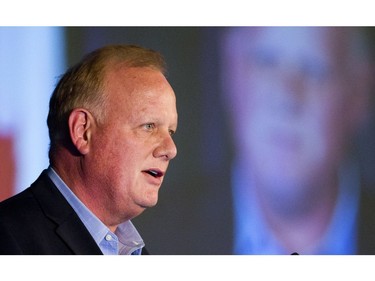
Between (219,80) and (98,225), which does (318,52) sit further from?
(98,225)

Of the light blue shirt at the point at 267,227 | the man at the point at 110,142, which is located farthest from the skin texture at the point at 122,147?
the light blue shirt at the point at 267,227

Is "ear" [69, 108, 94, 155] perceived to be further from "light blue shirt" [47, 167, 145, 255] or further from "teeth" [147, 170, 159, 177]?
"teeth" [147, 170, 159, 177]

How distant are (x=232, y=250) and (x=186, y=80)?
2.26 feet

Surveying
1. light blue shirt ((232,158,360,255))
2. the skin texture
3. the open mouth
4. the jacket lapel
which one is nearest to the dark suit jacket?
the jacket lapel

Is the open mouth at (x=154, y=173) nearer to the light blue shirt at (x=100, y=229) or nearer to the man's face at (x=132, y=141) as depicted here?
the man's face at (x=132, y=141)

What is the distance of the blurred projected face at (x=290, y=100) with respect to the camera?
9.16 ft

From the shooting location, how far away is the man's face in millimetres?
2217

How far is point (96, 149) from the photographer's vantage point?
2.23 meters

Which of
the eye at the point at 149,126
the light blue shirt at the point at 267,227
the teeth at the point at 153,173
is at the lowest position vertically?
the light blue shirt at the point at 267,227

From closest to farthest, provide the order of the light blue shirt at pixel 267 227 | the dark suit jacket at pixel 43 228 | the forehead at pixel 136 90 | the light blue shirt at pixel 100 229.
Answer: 1. the dark suit jacket at pixel 43 228
2. the light blue shirt at pixel 100 229
3. the forehead at pixel 136 90
4. the light blue shirt at pixel 267 227

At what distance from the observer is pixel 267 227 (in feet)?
9.04

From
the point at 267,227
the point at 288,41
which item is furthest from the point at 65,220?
the point at 288,41

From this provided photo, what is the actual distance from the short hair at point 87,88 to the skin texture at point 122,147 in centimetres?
2

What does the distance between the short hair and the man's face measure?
25mm
